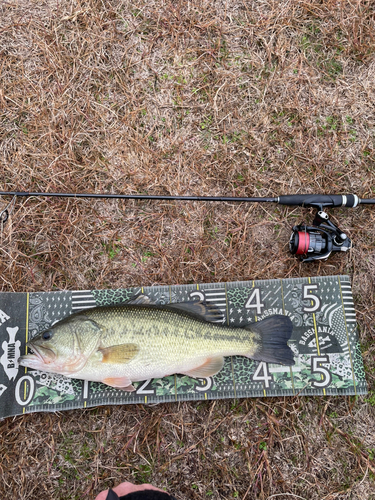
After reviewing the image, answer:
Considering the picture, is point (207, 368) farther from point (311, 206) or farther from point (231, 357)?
point (311, 206)

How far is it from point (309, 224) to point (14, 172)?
3251mm

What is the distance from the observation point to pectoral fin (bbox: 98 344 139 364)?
290 cm

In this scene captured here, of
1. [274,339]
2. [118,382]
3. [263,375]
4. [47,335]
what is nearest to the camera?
[47,335]

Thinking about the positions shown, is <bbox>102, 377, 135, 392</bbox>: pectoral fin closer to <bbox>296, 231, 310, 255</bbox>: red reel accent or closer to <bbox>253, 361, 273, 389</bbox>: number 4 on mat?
<bbox>253, 361, 273, 389</bbox>: number 4 on mat

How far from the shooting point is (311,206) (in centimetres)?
339

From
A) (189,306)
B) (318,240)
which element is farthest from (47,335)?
(318,240)

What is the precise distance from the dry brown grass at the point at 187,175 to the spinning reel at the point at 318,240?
190mm

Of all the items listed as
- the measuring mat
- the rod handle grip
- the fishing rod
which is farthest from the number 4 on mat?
the rod handle grip

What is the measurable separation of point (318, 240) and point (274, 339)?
1.08 metres

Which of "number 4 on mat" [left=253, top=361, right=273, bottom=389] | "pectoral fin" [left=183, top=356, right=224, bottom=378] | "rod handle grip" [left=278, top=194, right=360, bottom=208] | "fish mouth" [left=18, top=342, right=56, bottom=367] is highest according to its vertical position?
"rod handle grip" [left=278, top=194, right=360, bottom=208]

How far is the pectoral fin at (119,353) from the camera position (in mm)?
2896

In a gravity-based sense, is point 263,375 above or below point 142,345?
below

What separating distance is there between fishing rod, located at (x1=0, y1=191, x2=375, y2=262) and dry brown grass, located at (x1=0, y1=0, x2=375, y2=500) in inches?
6.7

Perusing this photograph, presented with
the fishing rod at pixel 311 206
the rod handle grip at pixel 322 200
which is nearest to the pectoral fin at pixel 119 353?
the fishing rod at pixel 311 206
